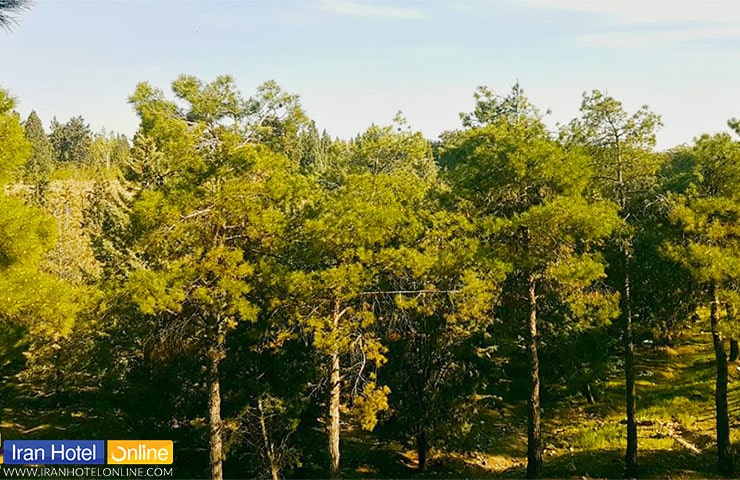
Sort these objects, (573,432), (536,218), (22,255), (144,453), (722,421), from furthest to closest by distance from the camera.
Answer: (573,432) < (144,453) < (722,421) < (536,218) < (22,255)

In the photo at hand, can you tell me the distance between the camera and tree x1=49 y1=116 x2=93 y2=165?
Answer: 99.2 m

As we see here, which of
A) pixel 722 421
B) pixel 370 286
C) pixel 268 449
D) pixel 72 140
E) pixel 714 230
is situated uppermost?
pixel 72 140

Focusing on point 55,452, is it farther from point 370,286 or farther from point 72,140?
point 72,140

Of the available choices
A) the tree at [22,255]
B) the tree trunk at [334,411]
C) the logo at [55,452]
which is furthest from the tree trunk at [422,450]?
the tree at [22,255]

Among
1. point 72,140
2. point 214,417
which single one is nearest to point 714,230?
point 214,417

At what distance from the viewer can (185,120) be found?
1330cm

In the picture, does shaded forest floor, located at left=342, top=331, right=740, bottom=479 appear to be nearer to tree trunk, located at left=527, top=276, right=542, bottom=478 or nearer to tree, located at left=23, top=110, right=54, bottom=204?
tree trunk, located at left=527, top=276, right=542, bottom=478

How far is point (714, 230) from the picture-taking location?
1550 centimetres

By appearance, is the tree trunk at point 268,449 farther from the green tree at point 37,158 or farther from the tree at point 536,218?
the green tree at point 37,158

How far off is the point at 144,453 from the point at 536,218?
13.7 m

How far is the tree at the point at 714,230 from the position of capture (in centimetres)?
1516

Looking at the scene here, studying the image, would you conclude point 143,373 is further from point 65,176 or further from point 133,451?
point 65,176

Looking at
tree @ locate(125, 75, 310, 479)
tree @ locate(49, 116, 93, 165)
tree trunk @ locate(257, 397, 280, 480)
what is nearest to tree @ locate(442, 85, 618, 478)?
tree @ locate(125, 75, 310, 479)

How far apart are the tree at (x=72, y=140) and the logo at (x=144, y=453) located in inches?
3583
